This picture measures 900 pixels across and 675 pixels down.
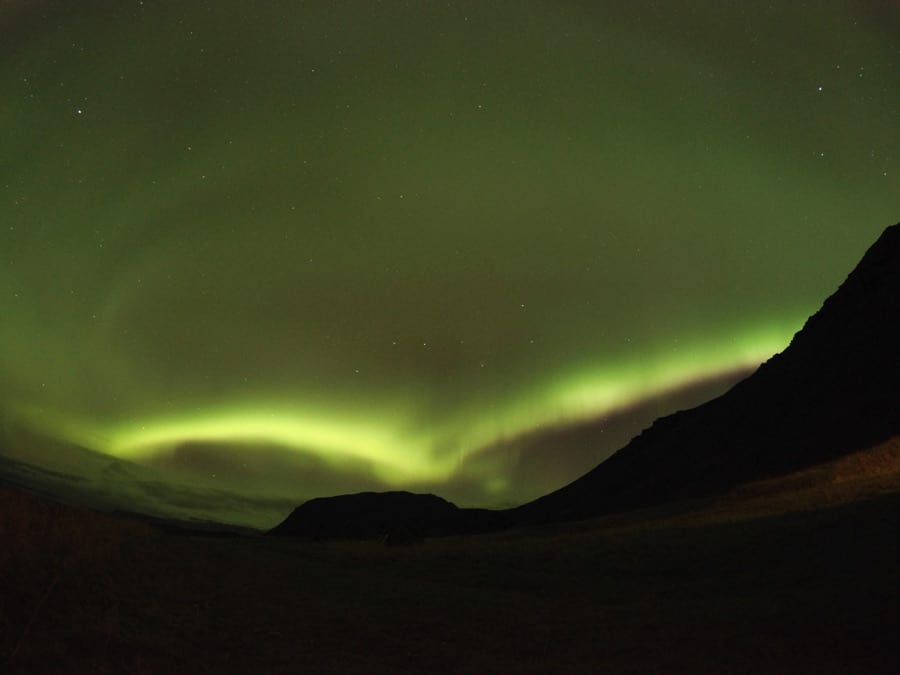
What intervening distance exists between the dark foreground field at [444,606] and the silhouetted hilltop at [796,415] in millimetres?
36823

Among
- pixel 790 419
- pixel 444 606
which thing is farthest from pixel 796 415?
pixel 444 606

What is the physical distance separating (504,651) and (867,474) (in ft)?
107

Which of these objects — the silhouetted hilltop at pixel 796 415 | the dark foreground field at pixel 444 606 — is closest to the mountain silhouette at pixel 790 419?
the silhouetted hilltop at pixel 796 415

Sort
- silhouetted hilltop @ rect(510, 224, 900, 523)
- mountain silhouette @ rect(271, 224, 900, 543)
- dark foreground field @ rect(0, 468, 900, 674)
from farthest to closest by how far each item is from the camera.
→ 1. silhouetted hilltop @ rect(510, 224, 900, 523)
2. mountain silhouette @ rect(271, 224, 900, 543)
3. dark foreground field @ rect(0, 468, 900, 674)

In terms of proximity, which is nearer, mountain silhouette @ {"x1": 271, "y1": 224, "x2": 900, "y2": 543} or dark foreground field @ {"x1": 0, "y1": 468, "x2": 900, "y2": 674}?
dark foreground field @ {"x1": 0, "y1": 468, "x2": 900, "y2": 674}

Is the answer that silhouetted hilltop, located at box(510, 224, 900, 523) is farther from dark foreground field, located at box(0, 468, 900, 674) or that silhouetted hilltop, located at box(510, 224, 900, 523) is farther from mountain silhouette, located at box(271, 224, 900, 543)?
dark foreground field, located at box(0, 468, 900, 674)

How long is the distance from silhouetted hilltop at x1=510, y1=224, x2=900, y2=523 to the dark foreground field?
36.8 metres

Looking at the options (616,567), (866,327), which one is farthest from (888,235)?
(616,567)

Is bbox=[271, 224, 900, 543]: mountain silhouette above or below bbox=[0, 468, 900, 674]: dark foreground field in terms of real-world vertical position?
above

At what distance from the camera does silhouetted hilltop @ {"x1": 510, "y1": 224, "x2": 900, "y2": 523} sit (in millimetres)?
69500

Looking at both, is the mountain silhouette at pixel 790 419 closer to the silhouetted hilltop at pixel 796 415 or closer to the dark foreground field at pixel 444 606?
the silhouetted hilltop at pixel 796 415

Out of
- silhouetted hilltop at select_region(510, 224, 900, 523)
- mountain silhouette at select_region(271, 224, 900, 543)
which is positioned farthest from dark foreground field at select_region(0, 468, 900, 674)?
silhouetted hilltop at select_region(510, 224, 900, 523)

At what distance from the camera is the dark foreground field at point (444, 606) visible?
1469cm

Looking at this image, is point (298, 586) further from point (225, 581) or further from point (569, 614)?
point (569, 614)
